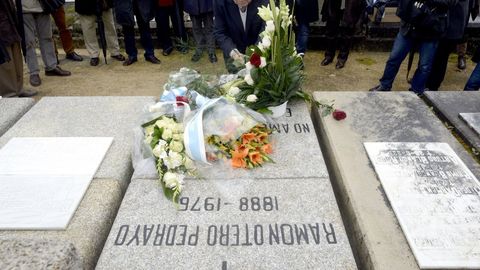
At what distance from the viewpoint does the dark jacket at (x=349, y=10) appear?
4.90m

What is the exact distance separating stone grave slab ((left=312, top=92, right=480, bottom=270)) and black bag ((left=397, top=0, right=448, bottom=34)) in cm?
109

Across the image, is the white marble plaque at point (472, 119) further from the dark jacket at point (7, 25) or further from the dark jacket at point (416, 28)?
the dark jacket at point (7, 25)

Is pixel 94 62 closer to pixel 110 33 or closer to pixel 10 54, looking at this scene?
pixel 110 33

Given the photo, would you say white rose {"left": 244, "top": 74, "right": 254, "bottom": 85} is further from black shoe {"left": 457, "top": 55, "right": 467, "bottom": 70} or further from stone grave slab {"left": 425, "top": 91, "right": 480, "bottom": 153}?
black shoe {"left": 457, "top": 55, "right": 467, "bottom": 70}

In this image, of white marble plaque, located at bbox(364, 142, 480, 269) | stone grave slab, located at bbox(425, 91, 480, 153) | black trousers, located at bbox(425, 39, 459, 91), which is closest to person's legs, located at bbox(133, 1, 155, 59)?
black trousers, located at bbox(425, 39, 459, 91)

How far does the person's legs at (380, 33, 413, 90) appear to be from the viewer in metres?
4.11

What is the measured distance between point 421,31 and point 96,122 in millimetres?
3203

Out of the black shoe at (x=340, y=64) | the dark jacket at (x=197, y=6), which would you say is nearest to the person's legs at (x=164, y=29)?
the dark jacket at (x=197, y=6)

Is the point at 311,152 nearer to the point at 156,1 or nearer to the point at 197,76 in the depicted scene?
the point at 197,76

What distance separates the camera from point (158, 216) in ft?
6.29

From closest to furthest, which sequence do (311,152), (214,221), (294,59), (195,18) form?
1. (214,221)
2. (311,152)
3. (294,59)
4. (195,18)

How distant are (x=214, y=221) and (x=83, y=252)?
1.98 feet

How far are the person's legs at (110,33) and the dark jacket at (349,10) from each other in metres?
2.98

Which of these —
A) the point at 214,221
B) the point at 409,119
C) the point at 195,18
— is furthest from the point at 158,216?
the point at 195,18
